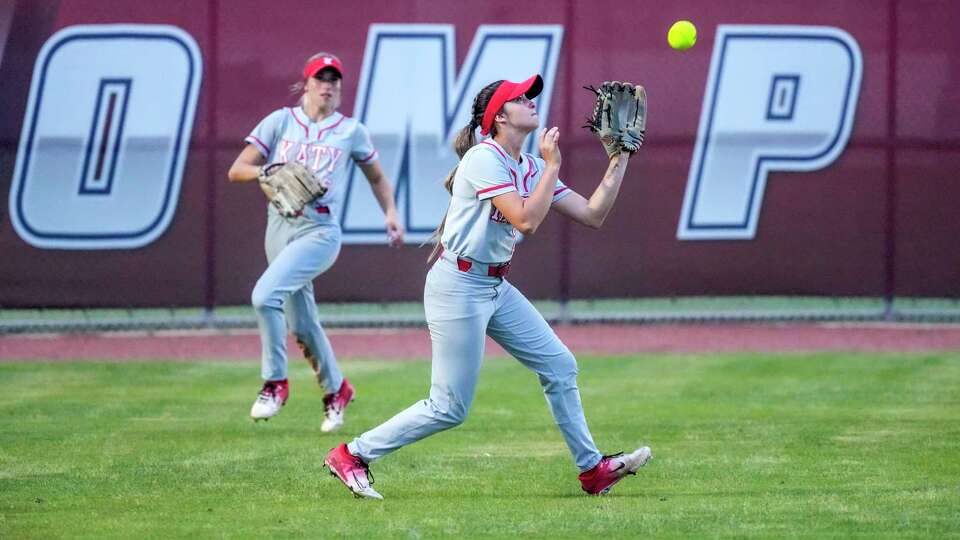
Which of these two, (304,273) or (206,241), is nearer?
(304,273)

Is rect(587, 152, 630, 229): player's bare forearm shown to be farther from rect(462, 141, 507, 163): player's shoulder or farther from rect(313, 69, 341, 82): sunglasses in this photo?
rect(313, 69, 341, 82): sunglasses

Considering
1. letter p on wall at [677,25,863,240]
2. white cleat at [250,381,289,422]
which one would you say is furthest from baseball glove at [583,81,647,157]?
letter p on wall at [677,25,863,240]

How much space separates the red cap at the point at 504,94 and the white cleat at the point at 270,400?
288 cm

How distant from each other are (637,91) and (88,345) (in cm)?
764

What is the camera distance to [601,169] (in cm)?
1345

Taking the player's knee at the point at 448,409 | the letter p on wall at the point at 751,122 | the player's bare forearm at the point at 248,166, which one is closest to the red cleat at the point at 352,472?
the player's knee at the point at 448,409

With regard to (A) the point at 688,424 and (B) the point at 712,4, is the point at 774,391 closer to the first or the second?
(A) the point at 688,424

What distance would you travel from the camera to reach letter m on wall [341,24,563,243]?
13.3 metres

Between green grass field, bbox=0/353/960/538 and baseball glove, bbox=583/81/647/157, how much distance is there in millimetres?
1506

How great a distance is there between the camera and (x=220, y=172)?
1320 cm

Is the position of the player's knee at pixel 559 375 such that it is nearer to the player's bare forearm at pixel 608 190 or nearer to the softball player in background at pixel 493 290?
the softball player in background at pixel 493 290

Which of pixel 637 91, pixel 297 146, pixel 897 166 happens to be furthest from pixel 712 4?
pixel 637 91

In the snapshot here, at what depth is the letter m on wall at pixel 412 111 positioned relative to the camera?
43.7 ft

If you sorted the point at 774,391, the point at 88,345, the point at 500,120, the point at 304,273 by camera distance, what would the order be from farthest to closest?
the point at 88,345
the point at 774,391
the point at 304,273
the point at 500,120
